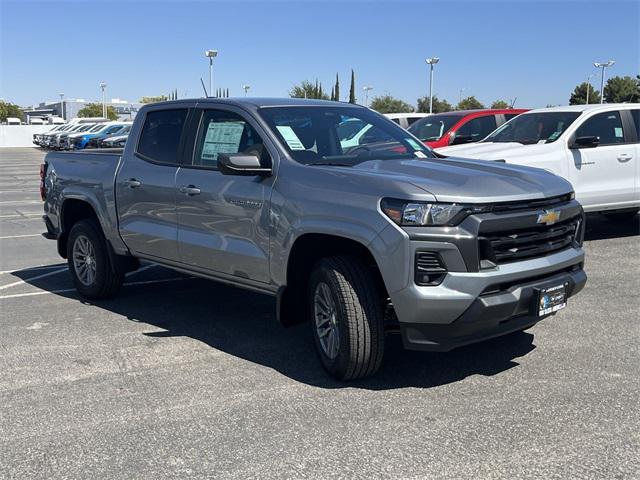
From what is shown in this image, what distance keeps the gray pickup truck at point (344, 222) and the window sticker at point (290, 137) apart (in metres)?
0.01

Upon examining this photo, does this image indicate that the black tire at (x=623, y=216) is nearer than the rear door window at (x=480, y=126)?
Yes

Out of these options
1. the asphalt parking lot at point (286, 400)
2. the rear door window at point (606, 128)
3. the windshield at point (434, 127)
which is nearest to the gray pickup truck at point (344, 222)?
the asphalt parking lot at point (286, 400)

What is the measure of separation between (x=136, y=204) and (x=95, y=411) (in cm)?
236

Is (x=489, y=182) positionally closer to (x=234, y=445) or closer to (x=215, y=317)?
(x=234, y=445)

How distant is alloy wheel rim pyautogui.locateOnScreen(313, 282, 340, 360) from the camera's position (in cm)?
452

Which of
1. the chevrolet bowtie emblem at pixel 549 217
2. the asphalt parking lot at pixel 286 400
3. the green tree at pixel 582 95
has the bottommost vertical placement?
the asphalt parking lot at pixel 286 400

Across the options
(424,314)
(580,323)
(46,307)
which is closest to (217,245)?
(424,314)

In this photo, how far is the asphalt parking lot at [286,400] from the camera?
3523mm

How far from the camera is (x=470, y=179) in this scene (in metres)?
4.33

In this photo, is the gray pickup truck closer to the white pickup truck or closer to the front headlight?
the front headlight

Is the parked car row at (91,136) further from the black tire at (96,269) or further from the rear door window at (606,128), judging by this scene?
the black tire at (96,269)

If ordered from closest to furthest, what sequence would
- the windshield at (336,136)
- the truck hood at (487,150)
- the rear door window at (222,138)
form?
the windshield at (336,136)
the rear door window at (222,138)
the truck hood at (487,150)

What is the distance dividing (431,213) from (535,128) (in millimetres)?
6473

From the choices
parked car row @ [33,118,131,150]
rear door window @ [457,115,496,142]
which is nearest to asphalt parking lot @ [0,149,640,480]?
rear door window @ [457,115,496,142]
